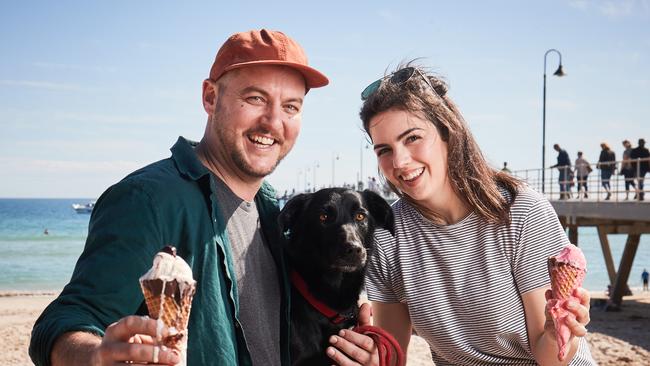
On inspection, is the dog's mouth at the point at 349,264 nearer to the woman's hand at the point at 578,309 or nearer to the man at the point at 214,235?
the man at the point at 214,235

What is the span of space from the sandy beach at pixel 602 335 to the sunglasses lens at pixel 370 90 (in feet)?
22.4

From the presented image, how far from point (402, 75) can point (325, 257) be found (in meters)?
0.97

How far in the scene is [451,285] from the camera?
8.82 ft

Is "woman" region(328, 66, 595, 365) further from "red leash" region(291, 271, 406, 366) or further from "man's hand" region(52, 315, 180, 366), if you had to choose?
"man's hand" region(52, 315, 180, 366)

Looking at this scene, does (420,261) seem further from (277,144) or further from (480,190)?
(277,144)

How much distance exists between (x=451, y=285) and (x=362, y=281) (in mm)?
633

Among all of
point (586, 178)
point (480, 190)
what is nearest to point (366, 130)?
point (480, 190)

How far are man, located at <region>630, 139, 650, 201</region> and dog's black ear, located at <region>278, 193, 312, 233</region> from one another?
12095 millimetres

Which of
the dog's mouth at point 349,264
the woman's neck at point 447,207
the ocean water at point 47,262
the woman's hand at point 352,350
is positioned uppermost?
the woman's neck at point 447,207

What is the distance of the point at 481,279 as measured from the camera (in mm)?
2641

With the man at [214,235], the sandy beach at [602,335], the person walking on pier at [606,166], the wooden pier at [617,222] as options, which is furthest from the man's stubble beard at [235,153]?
the person walking on pier at [606,166]

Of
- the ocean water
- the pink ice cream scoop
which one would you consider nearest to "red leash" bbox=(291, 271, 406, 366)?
the pink ice cream scoop

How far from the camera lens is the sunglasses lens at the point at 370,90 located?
2844mm

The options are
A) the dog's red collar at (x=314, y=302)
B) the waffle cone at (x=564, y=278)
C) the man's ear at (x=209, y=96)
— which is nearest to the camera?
the waffle cone at (x=564, y=278)
